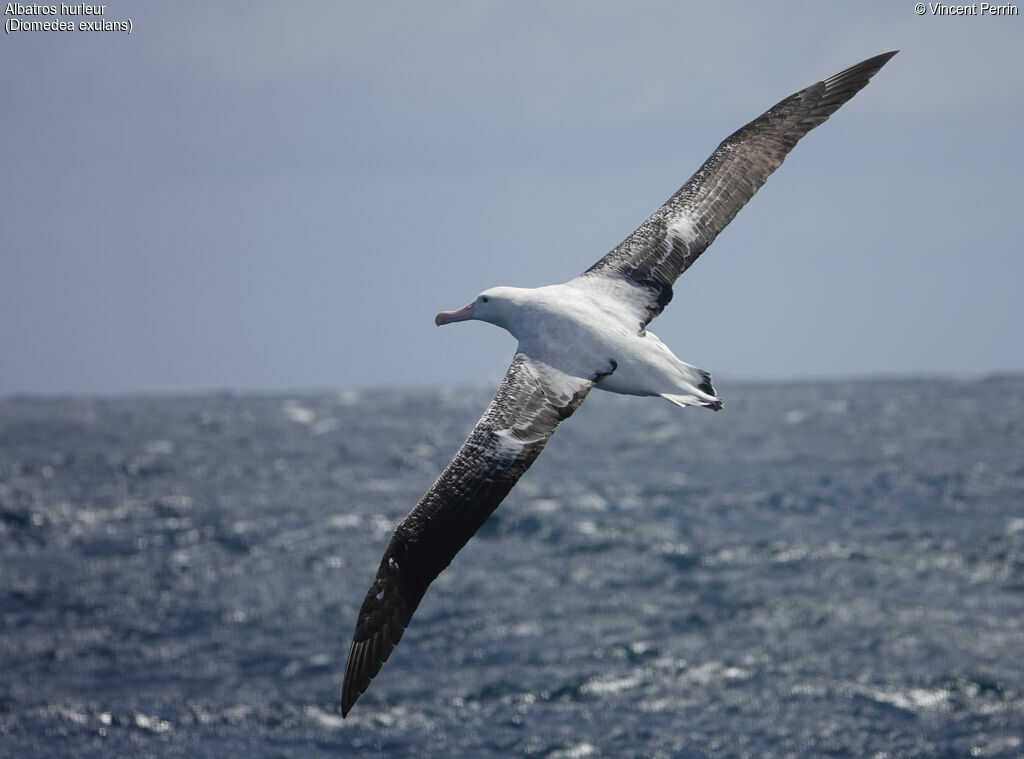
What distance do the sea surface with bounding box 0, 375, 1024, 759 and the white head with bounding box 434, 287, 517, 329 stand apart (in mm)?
13677

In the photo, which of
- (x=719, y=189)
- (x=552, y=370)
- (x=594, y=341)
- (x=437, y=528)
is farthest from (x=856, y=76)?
(x=437, y=528)

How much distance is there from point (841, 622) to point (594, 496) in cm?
1878

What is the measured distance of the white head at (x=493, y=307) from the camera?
11.9 m

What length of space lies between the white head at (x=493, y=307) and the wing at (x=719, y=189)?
1.18 meters

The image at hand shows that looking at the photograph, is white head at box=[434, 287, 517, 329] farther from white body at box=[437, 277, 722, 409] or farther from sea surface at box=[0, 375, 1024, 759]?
sea surface at box=[0, 375, 1024, 759]

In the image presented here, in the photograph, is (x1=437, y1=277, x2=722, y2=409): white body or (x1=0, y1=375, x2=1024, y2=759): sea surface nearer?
(x1=437, y1=277, x2=722, y2=409): white body

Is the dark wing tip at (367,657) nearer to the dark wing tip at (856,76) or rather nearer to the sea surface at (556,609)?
the dark wing tip at (856,76)

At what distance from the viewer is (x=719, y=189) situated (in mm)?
13383

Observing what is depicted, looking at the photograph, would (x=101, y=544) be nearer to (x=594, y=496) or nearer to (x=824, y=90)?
(x=594, y=496)

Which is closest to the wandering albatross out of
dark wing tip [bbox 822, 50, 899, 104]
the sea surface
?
dark wing tip [bbox 822, 50, 899, 104]

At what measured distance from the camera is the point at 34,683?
29547mm

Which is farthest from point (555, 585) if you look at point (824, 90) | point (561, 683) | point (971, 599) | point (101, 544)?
point (824, 90)

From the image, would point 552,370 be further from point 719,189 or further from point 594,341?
point 719,189

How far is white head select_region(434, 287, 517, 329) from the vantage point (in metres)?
11.9
